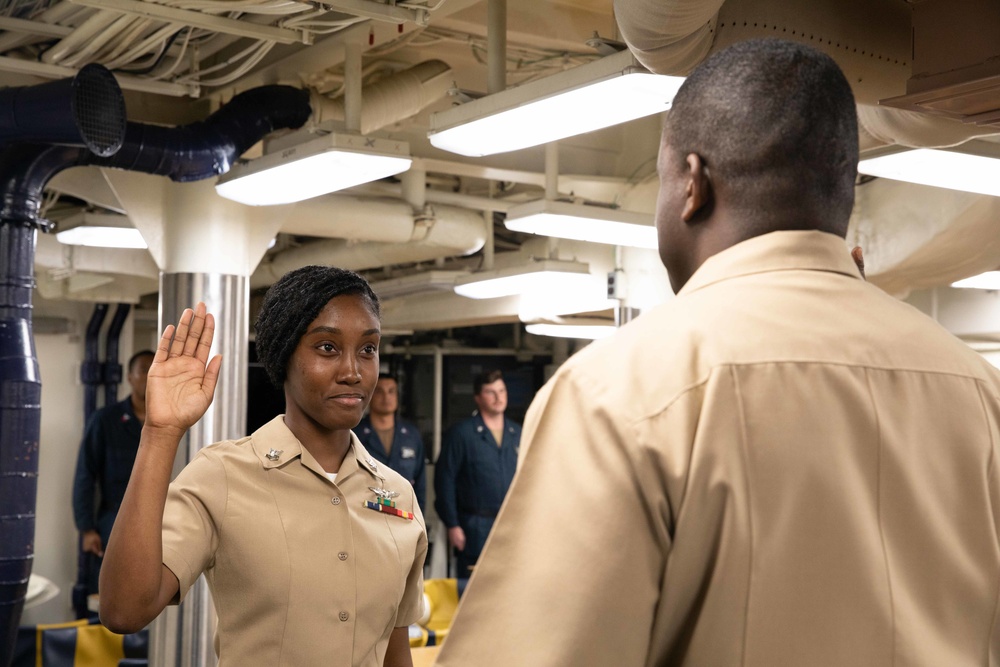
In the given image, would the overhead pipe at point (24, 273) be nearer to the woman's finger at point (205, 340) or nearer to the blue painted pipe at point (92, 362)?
the woman's finger at point (205, 340)

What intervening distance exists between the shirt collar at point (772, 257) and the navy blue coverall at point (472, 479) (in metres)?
6.98

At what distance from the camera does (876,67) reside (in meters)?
2.83

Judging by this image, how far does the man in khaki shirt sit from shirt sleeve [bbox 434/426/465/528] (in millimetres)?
6948

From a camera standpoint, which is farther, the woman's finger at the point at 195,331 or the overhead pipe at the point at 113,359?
the overhead pipe at the point at 113,359

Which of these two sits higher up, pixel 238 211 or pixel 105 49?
pixel 105 49

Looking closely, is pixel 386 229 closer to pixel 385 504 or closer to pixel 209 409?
pixel 209 409

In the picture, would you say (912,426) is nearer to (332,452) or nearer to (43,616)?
(332,452)

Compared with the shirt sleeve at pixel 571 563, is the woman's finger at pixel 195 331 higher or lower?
higher

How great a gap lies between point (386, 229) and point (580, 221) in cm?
178

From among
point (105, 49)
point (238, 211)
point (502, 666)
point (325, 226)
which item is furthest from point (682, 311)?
point (325, 226)

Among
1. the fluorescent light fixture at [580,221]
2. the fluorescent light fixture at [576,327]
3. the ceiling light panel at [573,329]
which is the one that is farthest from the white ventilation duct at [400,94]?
the ceiling light panel at [573,329]

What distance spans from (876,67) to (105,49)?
115 inches

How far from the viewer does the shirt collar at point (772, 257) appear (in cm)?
107

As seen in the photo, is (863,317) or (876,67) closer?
(863,317)
